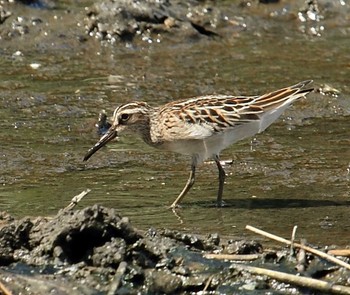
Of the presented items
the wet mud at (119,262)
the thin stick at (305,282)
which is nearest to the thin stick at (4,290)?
the wet mud at (119,262)

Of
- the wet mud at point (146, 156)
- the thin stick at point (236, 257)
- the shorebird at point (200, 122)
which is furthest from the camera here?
the shorebird at point (200, 122)

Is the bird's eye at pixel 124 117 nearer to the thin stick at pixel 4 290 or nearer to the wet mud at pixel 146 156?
the wet mud at pixel 146 156

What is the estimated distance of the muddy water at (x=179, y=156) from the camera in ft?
31.6

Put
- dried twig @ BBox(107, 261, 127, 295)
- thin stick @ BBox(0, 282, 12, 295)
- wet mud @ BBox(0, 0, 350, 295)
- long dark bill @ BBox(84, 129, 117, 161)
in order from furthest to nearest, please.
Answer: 1. long dark bill @ BBox(84, 129, 117, 161)
2. wet mud @ BBox(0, 0, 350, 295)
3. dried twig @ BBox(107, 261, 127, 295)
4. thin stick @ BBox(0, 282, 12, 295)

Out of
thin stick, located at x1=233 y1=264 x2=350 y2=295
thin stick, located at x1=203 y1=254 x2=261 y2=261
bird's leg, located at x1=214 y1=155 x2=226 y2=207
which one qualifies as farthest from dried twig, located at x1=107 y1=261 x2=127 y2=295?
bird's leg, located at x1=214 y1=155 x2=226 y2=207

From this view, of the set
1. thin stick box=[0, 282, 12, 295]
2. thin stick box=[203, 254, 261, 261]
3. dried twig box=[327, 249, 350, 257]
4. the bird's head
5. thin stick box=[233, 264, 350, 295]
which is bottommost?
thin stick box=[0, 282, 12, 295]

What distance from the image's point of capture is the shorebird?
10.2 metres

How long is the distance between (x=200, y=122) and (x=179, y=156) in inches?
48.5

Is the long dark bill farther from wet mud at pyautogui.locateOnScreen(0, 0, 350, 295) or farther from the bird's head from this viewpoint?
wet mud at pyautogui.locateOnScreen(0, 0, 350, 295)

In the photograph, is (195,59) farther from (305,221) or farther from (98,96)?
(305,221)

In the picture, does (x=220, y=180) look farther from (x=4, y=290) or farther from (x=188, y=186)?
(x=4, y=290)

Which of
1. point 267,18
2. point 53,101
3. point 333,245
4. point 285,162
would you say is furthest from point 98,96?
point 333,245

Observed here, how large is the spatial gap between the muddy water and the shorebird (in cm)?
34

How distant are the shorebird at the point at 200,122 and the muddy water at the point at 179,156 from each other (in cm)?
34
